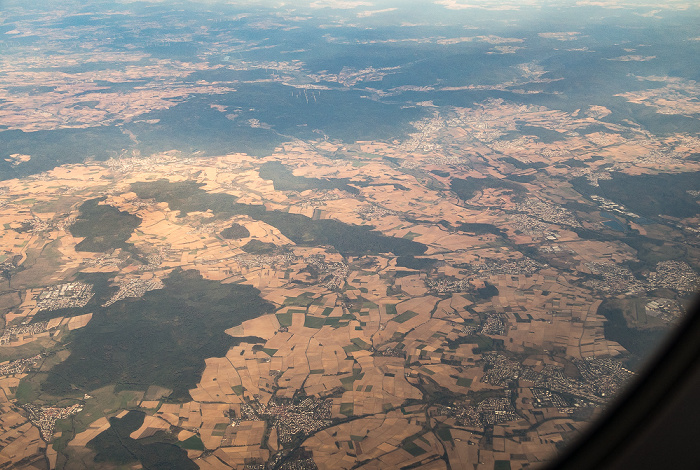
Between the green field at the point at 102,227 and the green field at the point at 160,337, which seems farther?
the green field at the point at 102,227

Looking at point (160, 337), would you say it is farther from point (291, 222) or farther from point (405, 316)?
point (291, 222)

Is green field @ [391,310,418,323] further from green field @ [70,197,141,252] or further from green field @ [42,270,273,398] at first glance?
green field @ [70,197,141,252]

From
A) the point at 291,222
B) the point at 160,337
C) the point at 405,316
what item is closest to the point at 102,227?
the point at 291,222

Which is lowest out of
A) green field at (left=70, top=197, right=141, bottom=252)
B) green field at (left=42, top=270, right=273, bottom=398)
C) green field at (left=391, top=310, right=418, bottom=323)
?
green field at (left=42, top=270, right=273, bottom=398)

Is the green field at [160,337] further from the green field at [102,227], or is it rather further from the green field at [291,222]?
the green field at [291,222]

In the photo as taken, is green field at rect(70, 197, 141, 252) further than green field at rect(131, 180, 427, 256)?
No

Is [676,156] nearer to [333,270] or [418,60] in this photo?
[333,270]

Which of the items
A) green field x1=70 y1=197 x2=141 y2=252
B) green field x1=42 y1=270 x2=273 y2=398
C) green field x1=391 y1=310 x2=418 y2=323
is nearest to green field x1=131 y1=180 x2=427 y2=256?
green field x1=70 y1=197 x2=141 y2=252

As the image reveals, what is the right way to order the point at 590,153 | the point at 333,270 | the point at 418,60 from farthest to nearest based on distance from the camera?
the point at 418,60 < the point at 590,153 < the point at 333,270

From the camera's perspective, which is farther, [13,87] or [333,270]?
[13,87]

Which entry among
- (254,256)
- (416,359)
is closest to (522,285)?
(416,359)

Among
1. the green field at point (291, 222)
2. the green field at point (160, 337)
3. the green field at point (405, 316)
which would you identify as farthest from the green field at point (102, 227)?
the green field at point (405, 316)
